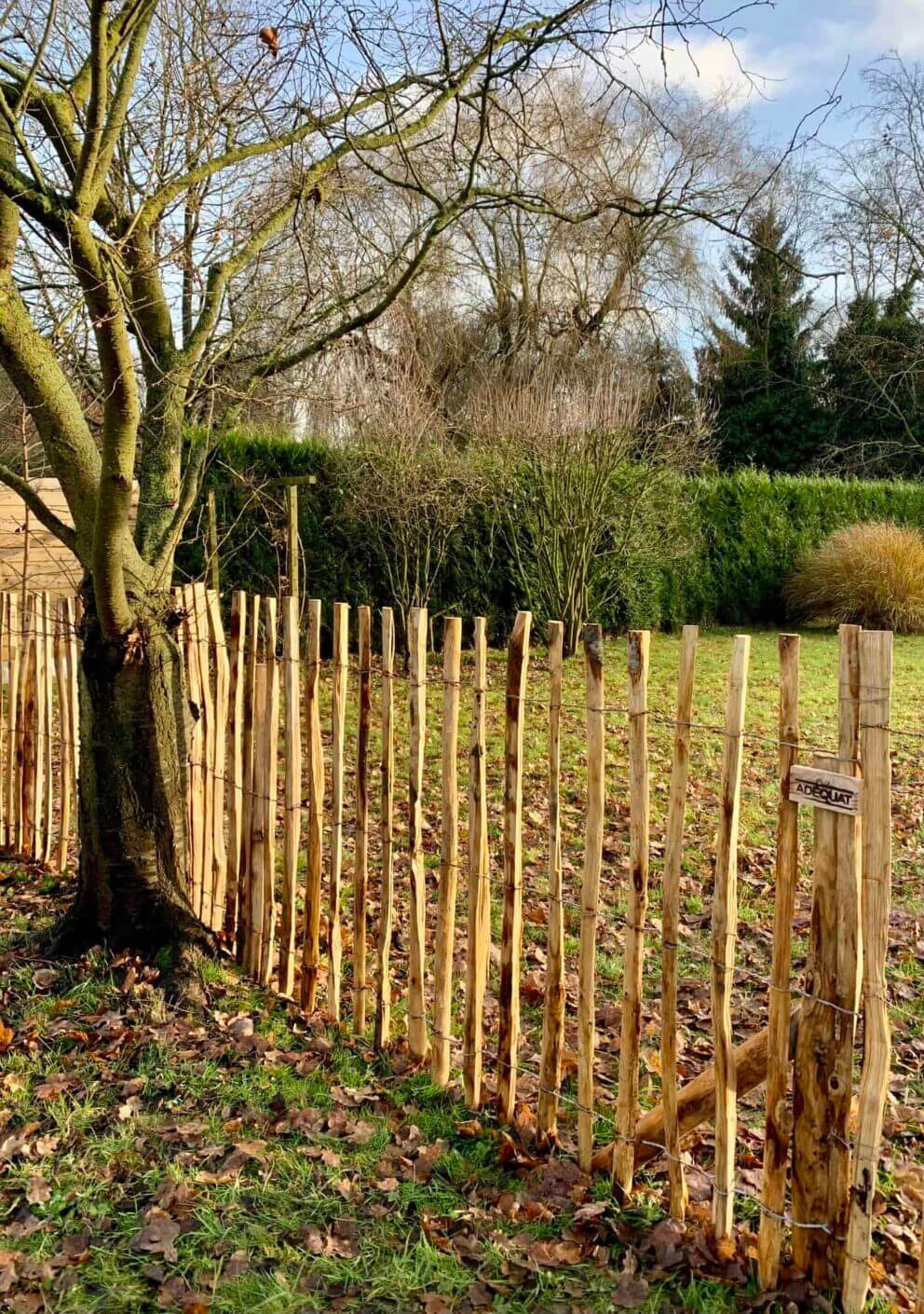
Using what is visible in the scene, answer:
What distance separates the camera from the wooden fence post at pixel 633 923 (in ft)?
8.18

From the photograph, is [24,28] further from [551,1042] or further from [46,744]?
[551,1042]

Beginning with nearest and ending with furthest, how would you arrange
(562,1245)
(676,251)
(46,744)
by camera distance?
(562,1245) < (46,744) < (676,251)

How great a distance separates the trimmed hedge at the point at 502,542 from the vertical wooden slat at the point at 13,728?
2181mm

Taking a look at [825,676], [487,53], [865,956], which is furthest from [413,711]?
[825,676]

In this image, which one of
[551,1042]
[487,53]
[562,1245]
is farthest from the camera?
[487,53]

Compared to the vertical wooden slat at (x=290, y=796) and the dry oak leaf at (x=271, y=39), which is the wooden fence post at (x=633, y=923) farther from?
the dry oak leaf at (x=271, y=39)

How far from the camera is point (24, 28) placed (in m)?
4.04

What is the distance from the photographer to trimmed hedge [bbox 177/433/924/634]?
11.1m

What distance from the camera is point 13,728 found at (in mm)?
5246

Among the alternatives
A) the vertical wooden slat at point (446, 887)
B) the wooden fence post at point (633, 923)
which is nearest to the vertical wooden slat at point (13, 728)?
the vertical wooden slat at point (446, 887)

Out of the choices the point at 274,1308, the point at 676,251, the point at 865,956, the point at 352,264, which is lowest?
the point at 274,1308

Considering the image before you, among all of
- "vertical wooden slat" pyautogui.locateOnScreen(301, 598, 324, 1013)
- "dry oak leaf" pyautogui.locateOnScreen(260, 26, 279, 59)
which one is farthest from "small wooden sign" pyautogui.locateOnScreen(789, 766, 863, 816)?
"dry oak leaf" pyautogui.locateOnScreen(260, 26, 279, 59)

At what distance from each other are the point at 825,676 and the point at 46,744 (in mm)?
8805

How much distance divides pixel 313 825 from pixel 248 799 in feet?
1.52
